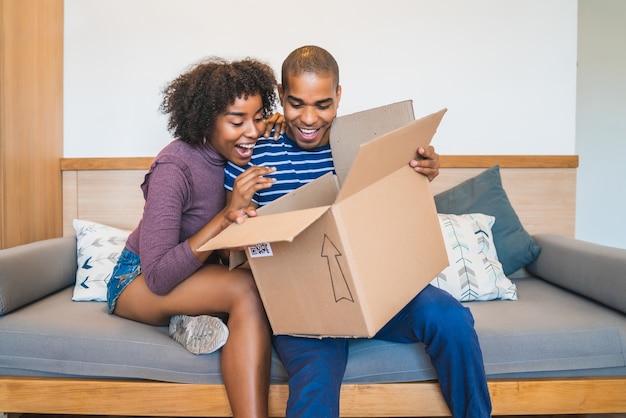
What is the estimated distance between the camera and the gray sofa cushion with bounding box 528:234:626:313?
4.39ft

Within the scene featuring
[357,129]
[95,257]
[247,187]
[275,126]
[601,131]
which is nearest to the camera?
[247,187]

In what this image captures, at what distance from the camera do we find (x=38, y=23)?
1.78 meters

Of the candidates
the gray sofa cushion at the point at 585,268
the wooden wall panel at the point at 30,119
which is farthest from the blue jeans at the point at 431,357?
the wooden wall panel at the point at 30,119

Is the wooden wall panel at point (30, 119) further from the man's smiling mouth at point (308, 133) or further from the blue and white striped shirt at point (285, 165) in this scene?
the man's smiling mouth at point (308, 133)

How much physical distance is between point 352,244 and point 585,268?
0.85 meters

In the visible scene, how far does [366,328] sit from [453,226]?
74 centimetres

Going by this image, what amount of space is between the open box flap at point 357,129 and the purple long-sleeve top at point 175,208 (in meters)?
0.29

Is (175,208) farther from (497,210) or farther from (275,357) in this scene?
(497,210)

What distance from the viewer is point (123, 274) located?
4.32 ft

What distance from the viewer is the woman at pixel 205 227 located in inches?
43.8

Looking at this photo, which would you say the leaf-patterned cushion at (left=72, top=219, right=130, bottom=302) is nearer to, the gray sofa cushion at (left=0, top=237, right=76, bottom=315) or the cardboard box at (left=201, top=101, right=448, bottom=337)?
the gray sofa cushion at (left=0, top=237, right=76, bottom=315)

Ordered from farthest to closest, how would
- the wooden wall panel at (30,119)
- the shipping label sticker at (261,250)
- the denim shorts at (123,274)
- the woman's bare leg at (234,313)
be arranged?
the wooden wall panel at (30,119) → the denim shorts at (123,274) → the woman's bare leg at (234,313) → the shipping label sticker at (261,250)

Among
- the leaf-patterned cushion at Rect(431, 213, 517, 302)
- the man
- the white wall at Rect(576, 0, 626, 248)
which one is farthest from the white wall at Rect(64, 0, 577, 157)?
the white wall at Rect(576, 0, 626, 248)

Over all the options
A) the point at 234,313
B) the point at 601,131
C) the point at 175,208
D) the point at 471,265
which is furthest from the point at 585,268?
the point at 601,131
